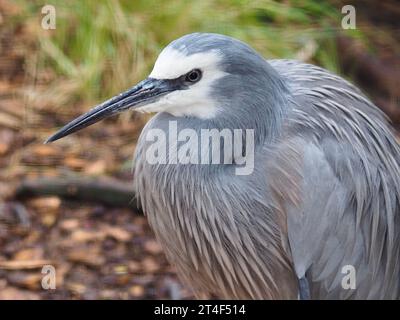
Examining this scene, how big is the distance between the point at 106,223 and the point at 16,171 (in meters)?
0.49

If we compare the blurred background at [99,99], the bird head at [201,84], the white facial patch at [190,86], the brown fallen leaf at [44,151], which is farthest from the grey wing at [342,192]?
the brown fallen leaf at [44,151]

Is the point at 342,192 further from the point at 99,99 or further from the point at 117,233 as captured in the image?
the point at 99,99

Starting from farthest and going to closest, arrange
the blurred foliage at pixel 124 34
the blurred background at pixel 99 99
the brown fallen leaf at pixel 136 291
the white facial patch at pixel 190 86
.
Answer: the blurred foliage at pixel 124 34, the blurred background at pixel 99 99, the brown fallen leaf at pixel 136 291, the white facial patch at pixel 190 86

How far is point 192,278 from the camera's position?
294 centimetres

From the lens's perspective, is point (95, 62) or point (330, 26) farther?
point (330, 26)

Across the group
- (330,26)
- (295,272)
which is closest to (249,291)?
(295,272)

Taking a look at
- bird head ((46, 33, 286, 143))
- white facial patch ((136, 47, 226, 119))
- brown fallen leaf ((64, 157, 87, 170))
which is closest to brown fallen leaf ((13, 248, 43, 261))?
brown fallen leaf ((64, 157, 87, 170))

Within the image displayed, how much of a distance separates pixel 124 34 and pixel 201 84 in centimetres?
190

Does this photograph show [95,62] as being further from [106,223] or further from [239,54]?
[239,54]

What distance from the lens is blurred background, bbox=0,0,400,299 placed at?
3555mm

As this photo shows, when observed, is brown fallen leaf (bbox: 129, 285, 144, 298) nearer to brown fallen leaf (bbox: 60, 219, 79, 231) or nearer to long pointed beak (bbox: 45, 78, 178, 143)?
brown fallen leaf (bbox: 60, 219, 79, 231)

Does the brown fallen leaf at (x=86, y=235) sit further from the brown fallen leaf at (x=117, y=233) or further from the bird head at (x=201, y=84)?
the bird head at (x=201, y=84)

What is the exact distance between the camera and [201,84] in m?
2.51

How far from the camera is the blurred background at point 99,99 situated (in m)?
3.55
